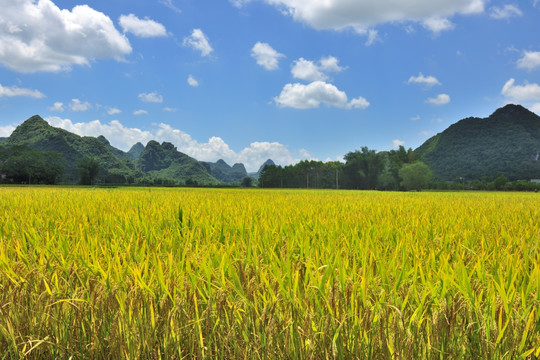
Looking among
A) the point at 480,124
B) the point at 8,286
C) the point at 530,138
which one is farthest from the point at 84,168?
the point at 530,138

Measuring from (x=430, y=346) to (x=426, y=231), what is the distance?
238 cm

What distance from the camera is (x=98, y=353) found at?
1.29m

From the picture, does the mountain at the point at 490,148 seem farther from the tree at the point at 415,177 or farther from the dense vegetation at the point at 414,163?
the tree at the point at 415,177

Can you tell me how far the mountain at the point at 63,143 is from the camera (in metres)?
145

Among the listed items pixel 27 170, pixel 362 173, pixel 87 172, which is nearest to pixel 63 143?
pixel 27 170

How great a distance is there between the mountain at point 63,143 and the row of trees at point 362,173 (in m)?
79.2

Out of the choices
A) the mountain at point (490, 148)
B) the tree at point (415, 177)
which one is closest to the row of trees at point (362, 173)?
the tree at point (415, 177)

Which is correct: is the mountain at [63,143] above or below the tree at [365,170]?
above

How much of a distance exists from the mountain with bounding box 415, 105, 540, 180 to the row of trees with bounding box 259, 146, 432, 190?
17.3 meters

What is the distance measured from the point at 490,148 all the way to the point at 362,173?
64875mm

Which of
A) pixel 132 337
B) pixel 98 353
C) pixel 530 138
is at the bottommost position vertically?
pixel 98 353

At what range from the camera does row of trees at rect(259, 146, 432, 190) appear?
83.8m

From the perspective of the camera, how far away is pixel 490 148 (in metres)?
122

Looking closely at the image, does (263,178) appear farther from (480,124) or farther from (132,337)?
(132,337)
